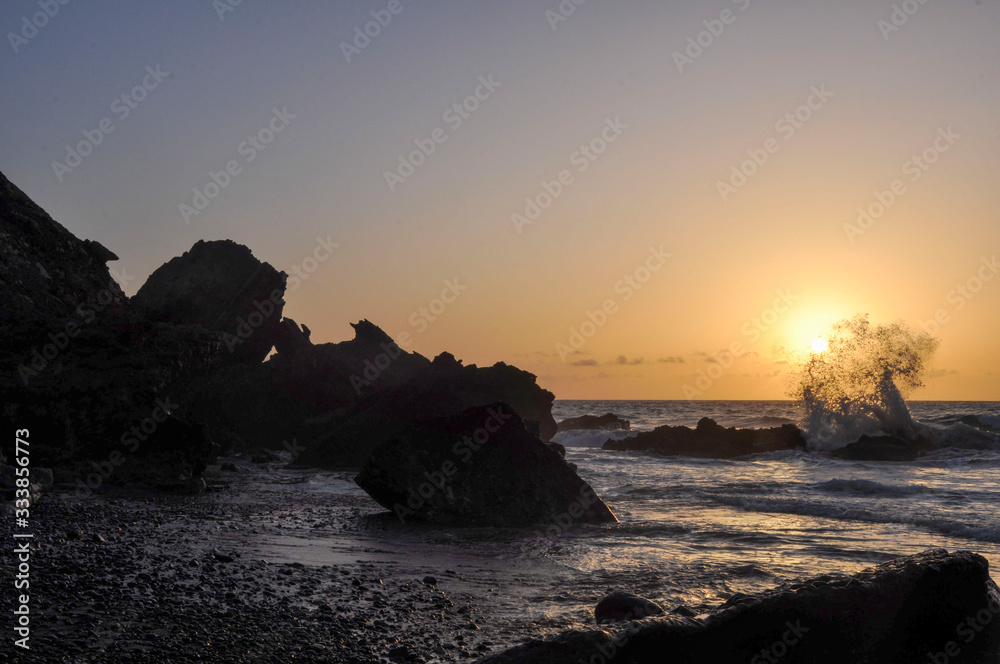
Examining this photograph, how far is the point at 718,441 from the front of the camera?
120 feet

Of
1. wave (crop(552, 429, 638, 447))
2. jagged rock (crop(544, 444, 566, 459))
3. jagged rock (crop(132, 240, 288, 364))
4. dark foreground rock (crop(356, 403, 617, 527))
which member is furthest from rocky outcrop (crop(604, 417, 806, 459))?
dark foreground rock (crop(356, 403, 617, 527))

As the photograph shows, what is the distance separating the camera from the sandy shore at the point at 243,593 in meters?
5.38

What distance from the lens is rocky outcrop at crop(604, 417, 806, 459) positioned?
35688 mm

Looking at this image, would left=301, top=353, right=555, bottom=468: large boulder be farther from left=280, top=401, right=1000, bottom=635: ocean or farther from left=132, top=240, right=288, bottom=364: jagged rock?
left=132, top=240, right=288, bottom=364: jagged rock

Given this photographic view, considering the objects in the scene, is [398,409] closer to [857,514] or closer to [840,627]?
[857,514]

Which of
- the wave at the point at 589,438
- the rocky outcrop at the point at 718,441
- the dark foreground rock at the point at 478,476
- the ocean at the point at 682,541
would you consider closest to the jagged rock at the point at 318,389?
the rocky outcrop at the point at 718,441

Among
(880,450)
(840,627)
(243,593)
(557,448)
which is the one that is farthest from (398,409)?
(840,627)

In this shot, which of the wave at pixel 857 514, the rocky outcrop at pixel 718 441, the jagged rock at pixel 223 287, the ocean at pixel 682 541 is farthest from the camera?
the rocky outcrop at pixel 718 441

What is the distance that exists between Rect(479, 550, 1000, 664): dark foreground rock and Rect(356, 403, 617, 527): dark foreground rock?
7.78 meters

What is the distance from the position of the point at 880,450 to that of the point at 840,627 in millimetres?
29596

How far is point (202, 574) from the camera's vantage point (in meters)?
7.33

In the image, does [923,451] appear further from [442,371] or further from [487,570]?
[487,570]

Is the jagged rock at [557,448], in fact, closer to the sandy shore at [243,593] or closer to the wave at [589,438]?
the sandy shore at [243,593]

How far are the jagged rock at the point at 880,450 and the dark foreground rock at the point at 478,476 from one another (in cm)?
2233
